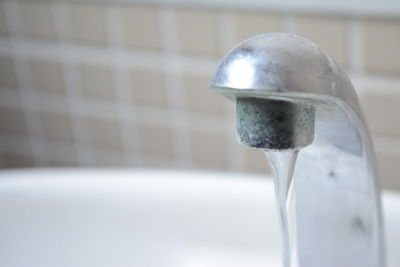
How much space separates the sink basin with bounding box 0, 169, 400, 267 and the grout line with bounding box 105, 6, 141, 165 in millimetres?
209

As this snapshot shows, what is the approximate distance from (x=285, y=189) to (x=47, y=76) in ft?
1.69

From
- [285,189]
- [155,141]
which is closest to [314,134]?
[285,189]

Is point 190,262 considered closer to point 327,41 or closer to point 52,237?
point 52,237

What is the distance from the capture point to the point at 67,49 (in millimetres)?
671

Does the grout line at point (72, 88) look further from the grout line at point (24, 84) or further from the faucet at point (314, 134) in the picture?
the faucet at point (314, 134)

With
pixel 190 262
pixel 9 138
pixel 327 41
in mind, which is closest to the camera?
pixel 190 262

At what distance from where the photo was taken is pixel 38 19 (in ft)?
2.24

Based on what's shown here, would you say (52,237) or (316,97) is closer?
(316,97)

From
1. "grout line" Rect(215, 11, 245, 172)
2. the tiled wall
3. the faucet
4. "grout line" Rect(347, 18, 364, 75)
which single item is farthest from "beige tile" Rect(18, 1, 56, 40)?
the faucet

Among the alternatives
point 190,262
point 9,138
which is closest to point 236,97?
point 190,262

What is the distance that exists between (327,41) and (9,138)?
1.44ft

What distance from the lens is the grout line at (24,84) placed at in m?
0.70

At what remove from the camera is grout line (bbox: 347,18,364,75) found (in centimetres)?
51

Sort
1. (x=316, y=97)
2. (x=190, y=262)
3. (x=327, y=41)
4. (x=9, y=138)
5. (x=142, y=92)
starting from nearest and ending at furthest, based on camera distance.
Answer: (x=316, y=97), (x=190, y=262), (x=327, y=41), (x=142, y=92), (x=9, y=138)
